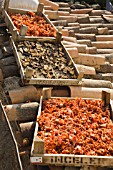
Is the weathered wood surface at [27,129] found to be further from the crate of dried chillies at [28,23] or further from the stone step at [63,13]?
the stone step at [63,13]

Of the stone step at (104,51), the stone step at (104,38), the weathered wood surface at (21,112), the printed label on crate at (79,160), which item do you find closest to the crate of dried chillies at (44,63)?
the weathered wood surface at (21,112)

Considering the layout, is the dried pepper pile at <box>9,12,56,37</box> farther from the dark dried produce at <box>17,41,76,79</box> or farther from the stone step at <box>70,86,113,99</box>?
the stone step at <box>70,86,113,99</box>

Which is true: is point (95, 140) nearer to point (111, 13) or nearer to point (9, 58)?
point (9, 58)

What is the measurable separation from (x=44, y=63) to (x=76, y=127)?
12.7 feet

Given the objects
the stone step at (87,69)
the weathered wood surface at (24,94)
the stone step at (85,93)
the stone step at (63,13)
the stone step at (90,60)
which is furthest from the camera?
the stone step at (63,13)

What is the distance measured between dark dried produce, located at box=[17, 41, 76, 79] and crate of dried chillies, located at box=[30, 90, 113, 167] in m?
1.49

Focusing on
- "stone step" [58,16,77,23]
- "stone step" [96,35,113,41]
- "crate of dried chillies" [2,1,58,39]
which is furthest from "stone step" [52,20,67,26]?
"stone step" [96,35,113,41]

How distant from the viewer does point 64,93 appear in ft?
38.4

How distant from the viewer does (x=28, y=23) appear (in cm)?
1567

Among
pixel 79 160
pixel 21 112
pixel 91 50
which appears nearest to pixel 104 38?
pixel 91 50

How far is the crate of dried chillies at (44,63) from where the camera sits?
459 inches

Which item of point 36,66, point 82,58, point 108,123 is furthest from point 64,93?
point 82,58

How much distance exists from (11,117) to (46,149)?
236 centimetres

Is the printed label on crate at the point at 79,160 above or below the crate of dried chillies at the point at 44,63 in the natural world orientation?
below
